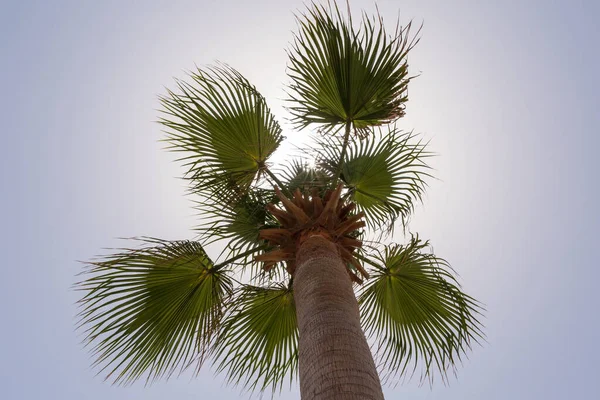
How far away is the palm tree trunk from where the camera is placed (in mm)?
2180

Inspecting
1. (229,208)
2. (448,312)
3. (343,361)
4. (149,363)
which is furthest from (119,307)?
(448,312)

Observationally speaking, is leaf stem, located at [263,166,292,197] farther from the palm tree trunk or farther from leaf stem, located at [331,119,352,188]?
the palm tree trunk

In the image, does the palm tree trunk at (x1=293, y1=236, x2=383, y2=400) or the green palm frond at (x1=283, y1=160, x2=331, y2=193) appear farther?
the green palm frond at (x1=283, y1=160, x2=331, y2=193)

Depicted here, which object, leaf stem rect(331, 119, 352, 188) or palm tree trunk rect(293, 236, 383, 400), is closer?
palm tree trunk rect(293, 236, 383, 400)

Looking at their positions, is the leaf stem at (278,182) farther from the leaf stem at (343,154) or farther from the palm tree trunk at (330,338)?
the palm tree trunk at (330,338)

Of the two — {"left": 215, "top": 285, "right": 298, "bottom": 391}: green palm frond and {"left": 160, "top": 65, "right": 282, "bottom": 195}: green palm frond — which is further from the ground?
{"left": 160, "top": 65, "right": 282, "bottom": 195}: green palm frond

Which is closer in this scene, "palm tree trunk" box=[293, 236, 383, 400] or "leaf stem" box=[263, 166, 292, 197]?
"palm tree trunk" box=[293, 236, 383, 400]

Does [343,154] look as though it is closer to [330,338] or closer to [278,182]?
[278,182]

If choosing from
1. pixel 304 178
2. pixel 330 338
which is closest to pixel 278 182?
pixel 304 178

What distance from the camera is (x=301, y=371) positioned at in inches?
96.8

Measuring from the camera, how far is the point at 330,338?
2.46 meters

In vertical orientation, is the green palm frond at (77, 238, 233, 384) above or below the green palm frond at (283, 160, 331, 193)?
below

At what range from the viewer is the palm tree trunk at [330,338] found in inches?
85.8

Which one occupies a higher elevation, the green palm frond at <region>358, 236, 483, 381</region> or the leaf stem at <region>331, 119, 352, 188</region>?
the leaf stem at <region>331, 119, 352, 188</region>
